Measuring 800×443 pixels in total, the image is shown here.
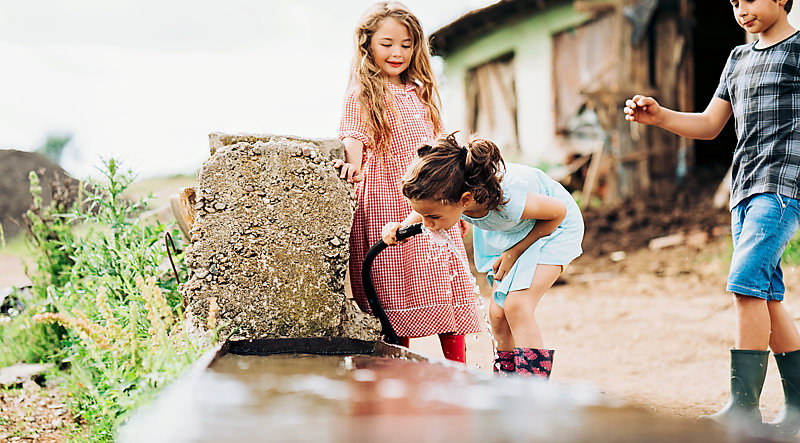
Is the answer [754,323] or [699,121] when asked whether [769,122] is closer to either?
[699,121]

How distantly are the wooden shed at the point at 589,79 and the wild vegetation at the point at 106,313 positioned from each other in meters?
6.47

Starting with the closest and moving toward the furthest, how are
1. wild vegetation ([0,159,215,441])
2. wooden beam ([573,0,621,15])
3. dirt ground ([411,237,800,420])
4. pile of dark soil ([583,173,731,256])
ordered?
wild vegetation ([0,159,215,441]) < dirt ground ([411,237,800,420]) < pile of dark soil ([583,173,731,256]) < wooden beam ([573,0,621,15])

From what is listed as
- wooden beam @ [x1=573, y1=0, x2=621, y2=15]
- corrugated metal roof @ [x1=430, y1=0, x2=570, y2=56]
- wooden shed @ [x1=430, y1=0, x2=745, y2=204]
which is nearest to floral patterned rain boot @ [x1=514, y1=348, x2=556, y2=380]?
wooden shed @ [x1=430, y1=0, x2=745, y2=204]

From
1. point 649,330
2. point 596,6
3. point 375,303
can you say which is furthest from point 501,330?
point 596,6

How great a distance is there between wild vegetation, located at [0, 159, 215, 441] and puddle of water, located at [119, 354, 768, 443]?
61cm

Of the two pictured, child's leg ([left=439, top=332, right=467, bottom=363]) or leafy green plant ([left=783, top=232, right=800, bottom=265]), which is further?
leafy green plant ([left=783, top=232, right=800, bottom=265])

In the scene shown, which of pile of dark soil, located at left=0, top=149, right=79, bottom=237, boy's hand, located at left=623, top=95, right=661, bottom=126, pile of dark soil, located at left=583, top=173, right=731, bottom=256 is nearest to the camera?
boy's hand, located at left=623, top=95, right=661, bottom=126

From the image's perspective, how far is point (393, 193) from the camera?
10.4ft

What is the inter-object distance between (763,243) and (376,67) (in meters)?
1.66

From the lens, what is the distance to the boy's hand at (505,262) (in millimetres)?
2828

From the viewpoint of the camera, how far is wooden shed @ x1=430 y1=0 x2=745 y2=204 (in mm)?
9297

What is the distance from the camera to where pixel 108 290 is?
3.24m

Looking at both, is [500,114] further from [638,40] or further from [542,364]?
[542,364]

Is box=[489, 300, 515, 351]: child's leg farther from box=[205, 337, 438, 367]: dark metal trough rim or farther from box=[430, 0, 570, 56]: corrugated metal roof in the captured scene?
box=[430, 0, 570, 56]: corrugated metal roof
